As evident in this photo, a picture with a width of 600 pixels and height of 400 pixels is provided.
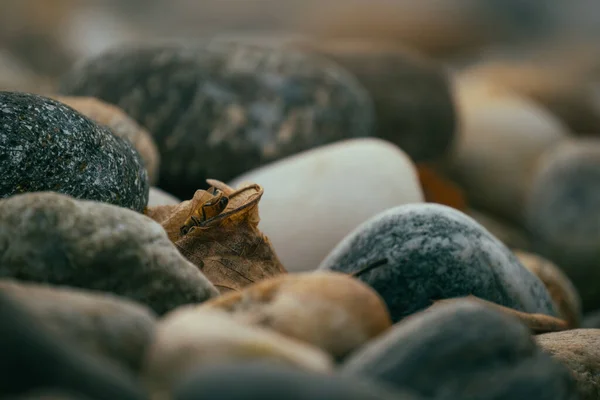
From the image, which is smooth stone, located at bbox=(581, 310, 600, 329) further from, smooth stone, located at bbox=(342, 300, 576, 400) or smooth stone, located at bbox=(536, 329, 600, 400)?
smooth stone, located at bbox=(342, 300, 576, 400)

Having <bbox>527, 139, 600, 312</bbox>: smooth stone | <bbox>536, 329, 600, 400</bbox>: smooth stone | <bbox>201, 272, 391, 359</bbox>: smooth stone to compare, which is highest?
<bbox>201, 272, 391, 359</bbox>: smooth stone

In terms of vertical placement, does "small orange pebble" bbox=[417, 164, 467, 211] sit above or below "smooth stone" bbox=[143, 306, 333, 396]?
below

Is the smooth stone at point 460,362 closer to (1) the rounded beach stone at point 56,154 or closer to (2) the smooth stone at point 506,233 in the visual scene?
(1) the rounded beach stone at point 56,154

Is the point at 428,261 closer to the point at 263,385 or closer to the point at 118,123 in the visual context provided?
the point at 263,385

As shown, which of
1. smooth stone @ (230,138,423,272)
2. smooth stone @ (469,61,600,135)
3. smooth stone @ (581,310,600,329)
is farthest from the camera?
smooth stone @ (469,61,600,135)

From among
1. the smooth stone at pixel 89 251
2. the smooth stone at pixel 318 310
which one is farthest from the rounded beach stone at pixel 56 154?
the smooth stone at pixel 318 310

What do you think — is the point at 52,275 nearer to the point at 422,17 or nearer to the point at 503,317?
the point at 503,317

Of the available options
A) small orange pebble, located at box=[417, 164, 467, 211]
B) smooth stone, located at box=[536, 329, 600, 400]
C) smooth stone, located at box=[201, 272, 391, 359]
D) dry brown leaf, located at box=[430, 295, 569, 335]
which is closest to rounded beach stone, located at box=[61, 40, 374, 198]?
small orange pebble, located at box=[417, 164, 467, 211]

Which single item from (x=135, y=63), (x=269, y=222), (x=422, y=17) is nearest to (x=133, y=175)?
(x=269, y=222)
